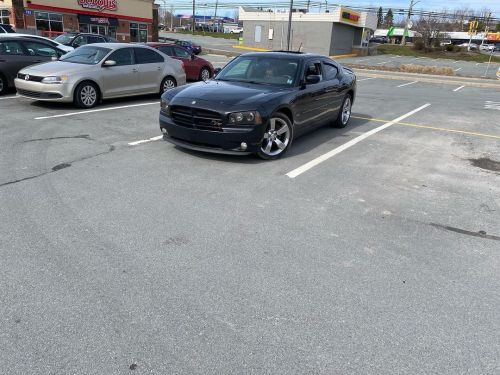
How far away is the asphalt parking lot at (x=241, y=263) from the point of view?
2668 mm

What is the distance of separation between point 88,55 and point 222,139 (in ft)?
20.8

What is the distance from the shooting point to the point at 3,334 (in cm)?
268

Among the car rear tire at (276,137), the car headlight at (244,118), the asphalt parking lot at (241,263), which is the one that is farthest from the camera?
the car rear tire at (276,137)

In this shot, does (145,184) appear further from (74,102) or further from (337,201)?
(74,102)

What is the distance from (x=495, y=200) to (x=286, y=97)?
10.7ft

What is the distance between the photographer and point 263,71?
747 centimetres

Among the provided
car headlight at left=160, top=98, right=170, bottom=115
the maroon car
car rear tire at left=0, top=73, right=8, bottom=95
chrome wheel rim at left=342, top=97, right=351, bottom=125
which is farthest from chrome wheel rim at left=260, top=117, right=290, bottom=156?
the maroon car

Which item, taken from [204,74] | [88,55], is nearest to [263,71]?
[88,55]

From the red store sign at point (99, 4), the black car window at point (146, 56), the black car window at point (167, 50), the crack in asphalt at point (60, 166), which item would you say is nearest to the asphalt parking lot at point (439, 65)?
the black car window at point (167, 50)

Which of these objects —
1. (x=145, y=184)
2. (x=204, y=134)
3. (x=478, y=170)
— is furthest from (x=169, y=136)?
(x=478, y=170)

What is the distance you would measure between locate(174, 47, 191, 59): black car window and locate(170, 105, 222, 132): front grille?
9.49 meters

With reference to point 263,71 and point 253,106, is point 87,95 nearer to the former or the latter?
point 263,71

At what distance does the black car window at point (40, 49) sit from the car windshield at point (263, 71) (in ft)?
22.9

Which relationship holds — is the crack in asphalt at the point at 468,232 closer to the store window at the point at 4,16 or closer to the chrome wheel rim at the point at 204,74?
the chrome wheel rim at the point at 204,74
